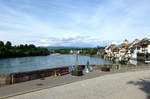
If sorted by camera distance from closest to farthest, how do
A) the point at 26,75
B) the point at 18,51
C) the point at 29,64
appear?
the point at 26,75, the point at 29,64, the point at 18,51

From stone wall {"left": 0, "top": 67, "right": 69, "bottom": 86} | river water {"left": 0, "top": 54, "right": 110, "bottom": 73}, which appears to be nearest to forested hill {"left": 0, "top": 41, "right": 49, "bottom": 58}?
river water {"left": 0, "top": 54, "right": 110, "bottom": 73}

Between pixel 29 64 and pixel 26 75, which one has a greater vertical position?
pixel 26 75

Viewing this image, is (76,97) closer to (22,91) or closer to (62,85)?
(22,91)

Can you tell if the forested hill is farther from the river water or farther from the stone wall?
the stone wall

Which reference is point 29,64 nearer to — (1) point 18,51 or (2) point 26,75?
(1) point 18,51

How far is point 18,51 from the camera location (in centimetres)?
15612

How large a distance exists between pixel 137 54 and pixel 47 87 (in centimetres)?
7252

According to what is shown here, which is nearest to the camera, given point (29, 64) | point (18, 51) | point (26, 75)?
point (26, 75)

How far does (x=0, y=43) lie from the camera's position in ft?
485

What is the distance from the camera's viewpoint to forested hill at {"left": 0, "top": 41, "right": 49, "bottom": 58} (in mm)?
141500

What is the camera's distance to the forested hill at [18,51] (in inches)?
5571

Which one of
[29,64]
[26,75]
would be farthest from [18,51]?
[26,75]

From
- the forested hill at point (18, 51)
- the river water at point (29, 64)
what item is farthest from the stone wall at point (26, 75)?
the forested hill at point (18, 51)

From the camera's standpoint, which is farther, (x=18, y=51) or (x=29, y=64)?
(x=18, y=51)
